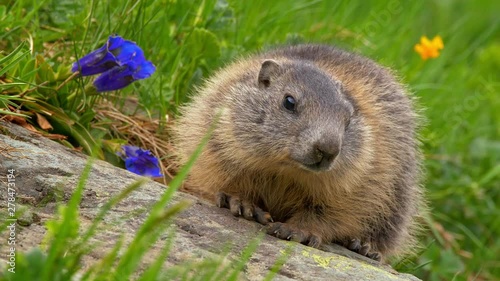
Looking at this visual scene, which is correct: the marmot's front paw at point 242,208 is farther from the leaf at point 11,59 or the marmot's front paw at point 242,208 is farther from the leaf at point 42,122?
the leaf at point 11,59

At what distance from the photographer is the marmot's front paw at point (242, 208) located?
15.3ft

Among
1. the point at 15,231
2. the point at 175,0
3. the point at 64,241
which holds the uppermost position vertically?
the point at 175,0

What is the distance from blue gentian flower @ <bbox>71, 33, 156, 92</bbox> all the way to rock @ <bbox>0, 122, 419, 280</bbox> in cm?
49

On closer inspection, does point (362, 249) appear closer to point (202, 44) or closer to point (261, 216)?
point (261, 216)

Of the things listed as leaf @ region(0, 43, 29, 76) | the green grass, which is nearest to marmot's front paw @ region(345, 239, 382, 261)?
the green grass

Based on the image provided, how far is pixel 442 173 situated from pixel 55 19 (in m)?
3.47

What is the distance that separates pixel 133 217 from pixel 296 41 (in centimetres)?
274

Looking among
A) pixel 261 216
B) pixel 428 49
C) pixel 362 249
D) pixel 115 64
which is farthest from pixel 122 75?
pixel 428 49

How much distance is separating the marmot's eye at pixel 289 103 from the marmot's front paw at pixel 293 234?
0.62m

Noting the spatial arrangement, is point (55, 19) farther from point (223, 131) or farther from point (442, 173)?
point (442, 173)

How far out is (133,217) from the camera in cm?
390

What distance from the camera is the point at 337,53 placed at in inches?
219

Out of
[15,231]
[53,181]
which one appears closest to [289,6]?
[53,181]

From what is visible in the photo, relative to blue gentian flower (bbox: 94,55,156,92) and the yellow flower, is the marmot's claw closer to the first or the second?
blue gentian flower (bbox: 94,55,156,92)
